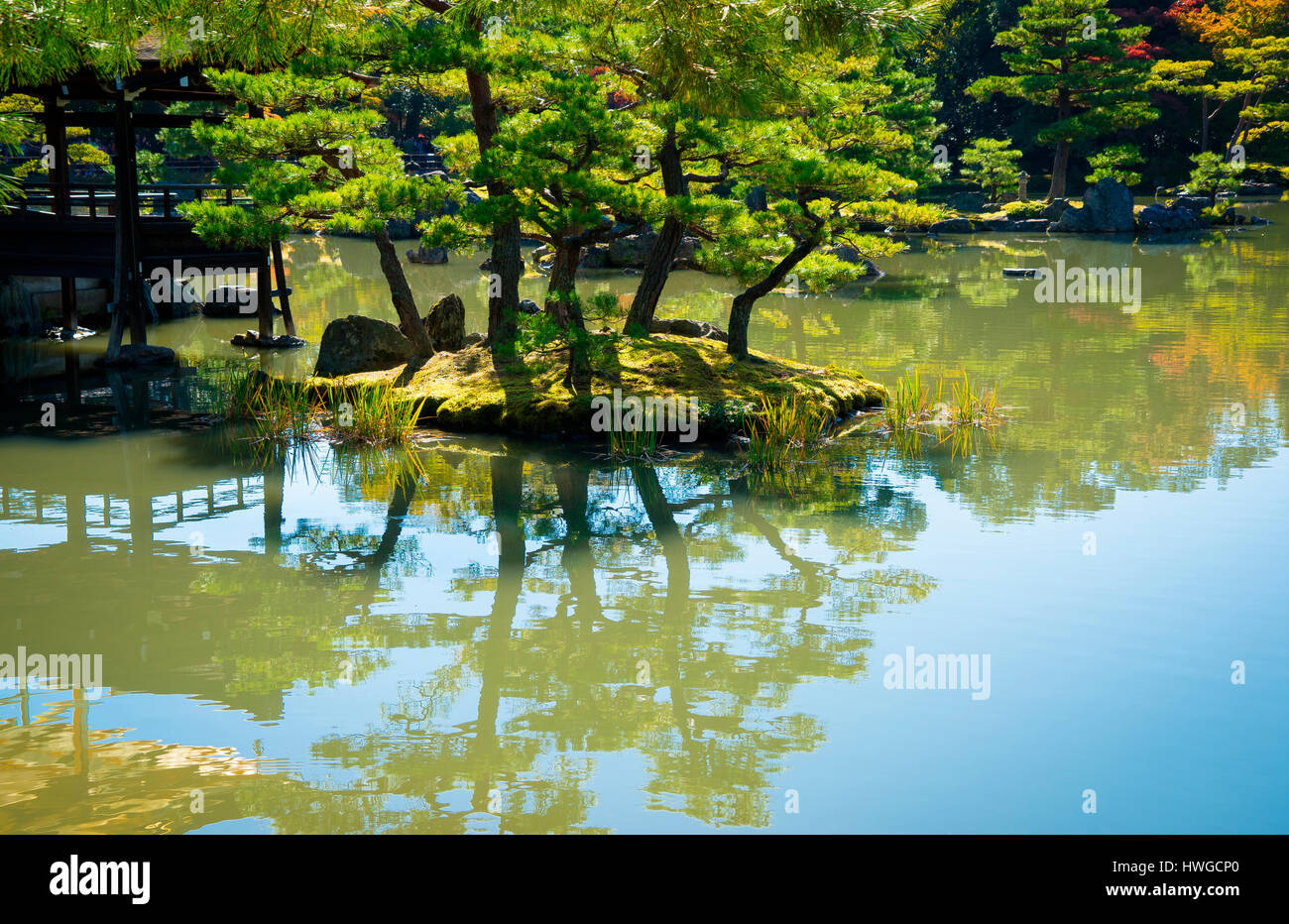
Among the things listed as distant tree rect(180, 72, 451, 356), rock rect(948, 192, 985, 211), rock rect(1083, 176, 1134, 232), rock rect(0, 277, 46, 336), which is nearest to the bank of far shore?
distant tree rect(180, 72, 451, 356)

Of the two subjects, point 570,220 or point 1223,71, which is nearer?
point 570,220

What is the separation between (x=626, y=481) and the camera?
9.19 meters

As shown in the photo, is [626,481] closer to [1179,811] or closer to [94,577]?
[94,577]

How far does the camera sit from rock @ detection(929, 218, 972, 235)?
109 ft

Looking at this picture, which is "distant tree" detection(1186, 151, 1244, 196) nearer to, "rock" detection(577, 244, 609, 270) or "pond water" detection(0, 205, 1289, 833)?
"rock" detection(577, 244, 609, 270)

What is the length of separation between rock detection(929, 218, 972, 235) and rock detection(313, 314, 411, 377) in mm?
23557

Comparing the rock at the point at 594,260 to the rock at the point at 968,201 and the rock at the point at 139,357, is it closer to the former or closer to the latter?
the rock at the point at 139,357

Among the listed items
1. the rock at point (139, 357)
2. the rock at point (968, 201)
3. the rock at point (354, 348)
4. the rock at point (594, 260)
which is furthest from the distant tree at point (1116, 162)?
the rock at point (139, 357)

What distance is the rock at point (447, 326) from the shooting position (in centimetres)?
1329

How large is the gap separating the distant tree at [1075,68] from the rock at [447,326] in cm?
2349

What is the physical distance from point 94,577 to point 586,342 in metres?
4.74

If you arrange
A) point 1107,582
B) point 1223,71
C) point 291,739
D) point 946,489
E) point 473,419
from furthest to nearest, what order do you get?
point 1223,71 < point 473,419 < point 946,489 < point 1107,582 < point 291,739

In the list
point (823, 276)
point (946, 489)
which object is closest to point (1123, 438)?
point (946, 489)

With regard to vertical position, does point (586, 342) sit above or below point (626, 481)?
above
